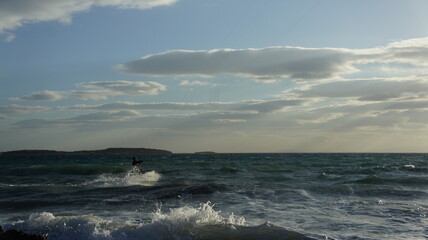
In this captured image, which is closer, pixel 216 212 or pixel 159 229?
pixel 159 229

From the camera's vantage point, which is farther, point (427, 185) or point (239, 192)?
point (427, 185)

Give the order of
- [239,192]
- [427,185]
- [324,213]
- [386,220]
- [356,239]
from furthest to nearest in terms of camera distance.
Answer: [427,185], [239,192], [324,213], [386,220], [356,239]

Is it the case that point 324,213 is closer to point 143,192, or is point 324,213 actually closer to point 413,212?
point 413,212

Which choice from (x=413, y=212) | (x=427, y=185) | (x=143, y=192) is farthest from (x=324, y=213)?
(x=427, y=185)

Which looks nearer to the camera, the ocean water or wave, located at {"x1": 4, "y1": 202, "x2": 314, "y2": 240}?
wave, located at {"x1": 4, "y1": 202, "x2": 314, "y2": 240}

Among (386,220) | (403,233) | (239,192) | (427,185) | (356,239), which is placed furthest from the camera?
(427,185)

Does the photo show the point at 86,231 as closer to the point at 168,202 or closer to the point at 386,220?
the point at 168,202

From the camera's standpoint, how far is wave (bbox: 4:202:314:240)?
9453 millimetres

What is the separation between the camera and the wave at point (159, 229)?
9453mm

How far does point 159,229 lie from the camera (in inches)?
384

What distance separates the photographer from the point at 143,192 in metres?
19.2

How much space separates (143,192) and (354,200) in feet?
29.7

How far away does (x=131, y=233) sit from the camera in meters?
9.61

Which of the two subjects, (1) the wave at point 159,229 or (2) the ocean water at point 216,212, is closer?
(1) the wave at point 159,229
